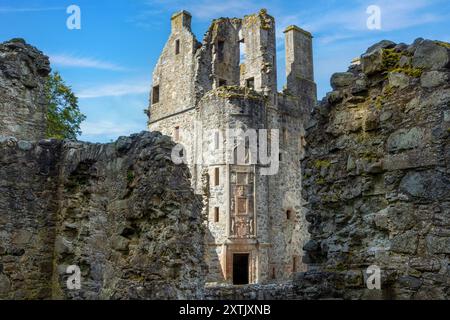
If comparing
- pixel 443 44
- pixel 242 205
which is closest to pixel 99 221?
pixel 443 44

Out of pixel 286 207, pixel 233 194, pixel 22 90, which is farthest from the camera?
pixel 286 207

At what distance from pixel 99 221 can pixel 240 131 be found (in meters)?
17.1

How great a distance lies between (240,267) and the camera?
25484mm

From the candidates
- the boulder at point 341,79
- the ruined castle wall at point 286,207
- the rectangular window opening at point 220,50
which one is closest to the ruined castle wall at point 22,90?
the boulder at point 341,79

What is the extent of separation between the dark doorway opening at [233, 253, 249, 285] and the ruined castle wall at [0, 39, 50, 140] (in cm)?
1537

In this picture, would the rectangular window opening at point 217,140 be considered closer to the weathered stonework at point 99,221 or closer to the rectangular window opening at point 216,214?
the rectangular window opening at point 216,214

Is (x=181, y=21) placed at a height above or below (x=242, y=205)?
above

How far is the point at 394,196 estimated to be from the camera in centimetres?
520

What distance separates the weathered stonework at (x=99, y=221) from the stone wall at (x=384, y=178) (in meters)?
1.84

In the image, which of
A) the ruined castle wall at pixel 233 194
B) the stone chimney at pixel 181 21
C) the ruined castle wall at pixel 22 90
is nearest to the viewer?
the ruined castle wall at pixel 22 90

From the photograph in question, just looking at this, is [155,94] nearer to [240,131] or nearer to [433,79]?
[240,131]

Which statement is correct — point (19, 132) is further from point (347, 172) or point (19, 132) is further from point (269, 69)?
point (269, 69)

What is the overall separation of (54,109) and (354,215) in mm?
27218

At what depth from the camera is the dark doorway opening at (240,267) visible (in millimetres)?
25325
